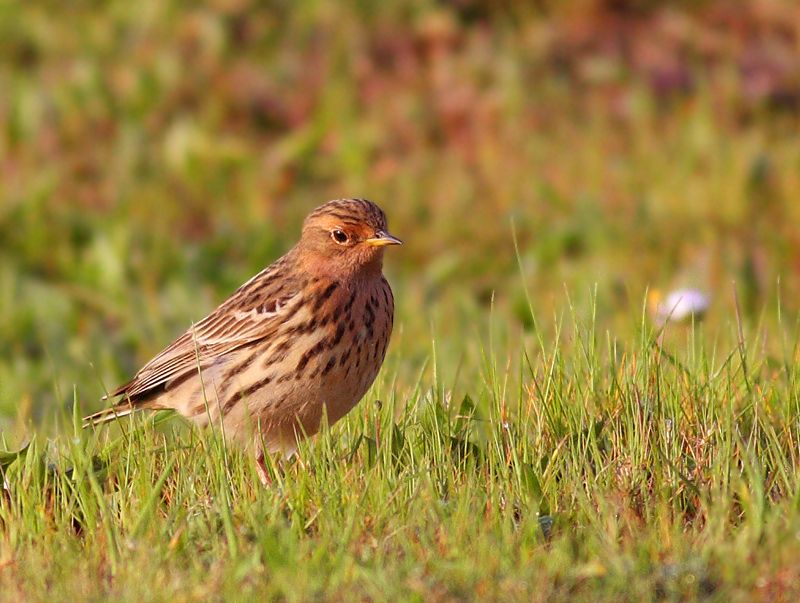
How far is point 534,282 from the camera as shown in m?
11.1

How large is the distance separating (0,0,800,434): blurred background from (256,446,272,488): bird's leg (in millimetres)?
3092

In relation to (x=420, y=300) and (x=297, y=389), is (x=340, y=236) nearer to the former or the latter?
(x=297, y=389)

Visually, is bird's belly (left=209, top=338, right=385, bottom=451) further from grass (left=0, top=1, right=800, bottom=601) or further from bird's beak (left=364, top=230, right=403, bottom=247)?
bird's beak (left=364, top=230, right=403, bottom=247)

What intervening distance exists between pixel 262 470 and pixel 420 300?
4867 mm

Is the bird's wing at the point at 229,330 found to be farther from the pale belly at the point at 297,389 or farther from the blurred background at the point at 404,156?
the blurred background at the point at 404,156

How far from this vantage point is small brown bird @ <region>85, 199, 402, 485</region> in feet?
21.2

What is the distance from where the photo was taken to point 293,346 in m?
6.57

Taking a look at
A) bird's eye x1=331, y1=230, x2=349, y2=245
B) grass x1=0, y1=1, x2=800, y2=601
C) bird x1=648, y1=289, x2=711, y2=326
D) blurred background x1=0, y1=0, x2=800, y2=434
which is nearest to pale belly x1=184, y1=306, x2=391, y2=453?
grass x1=0, y1=1, x2=800, y2=601

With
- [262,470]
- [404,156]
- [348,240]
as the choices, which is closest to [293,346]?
[348,240]

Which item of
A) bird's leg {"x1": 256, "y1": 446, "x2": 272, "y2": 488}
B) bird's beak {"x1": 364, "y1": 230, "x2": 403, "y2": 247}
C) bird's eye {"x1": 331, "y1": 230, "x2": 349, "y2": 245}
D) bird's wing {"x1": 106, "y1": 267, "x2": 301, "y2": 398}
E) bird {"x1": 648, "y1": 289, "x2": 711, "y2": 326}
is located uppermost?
bird's eye {"x1": 331, "y1": 230, "x2": 349, "y2": 245}

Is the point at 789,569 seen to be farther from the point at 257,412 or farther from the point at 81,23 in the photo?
the point at 81,23

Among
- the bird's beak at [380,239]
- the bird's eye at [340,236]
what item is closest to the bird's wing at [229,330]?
the bird's eye at [340,236]

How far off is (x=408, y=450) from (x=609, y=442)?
0.78 meters

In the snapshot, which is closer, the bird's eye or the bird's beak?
the bird's beak
